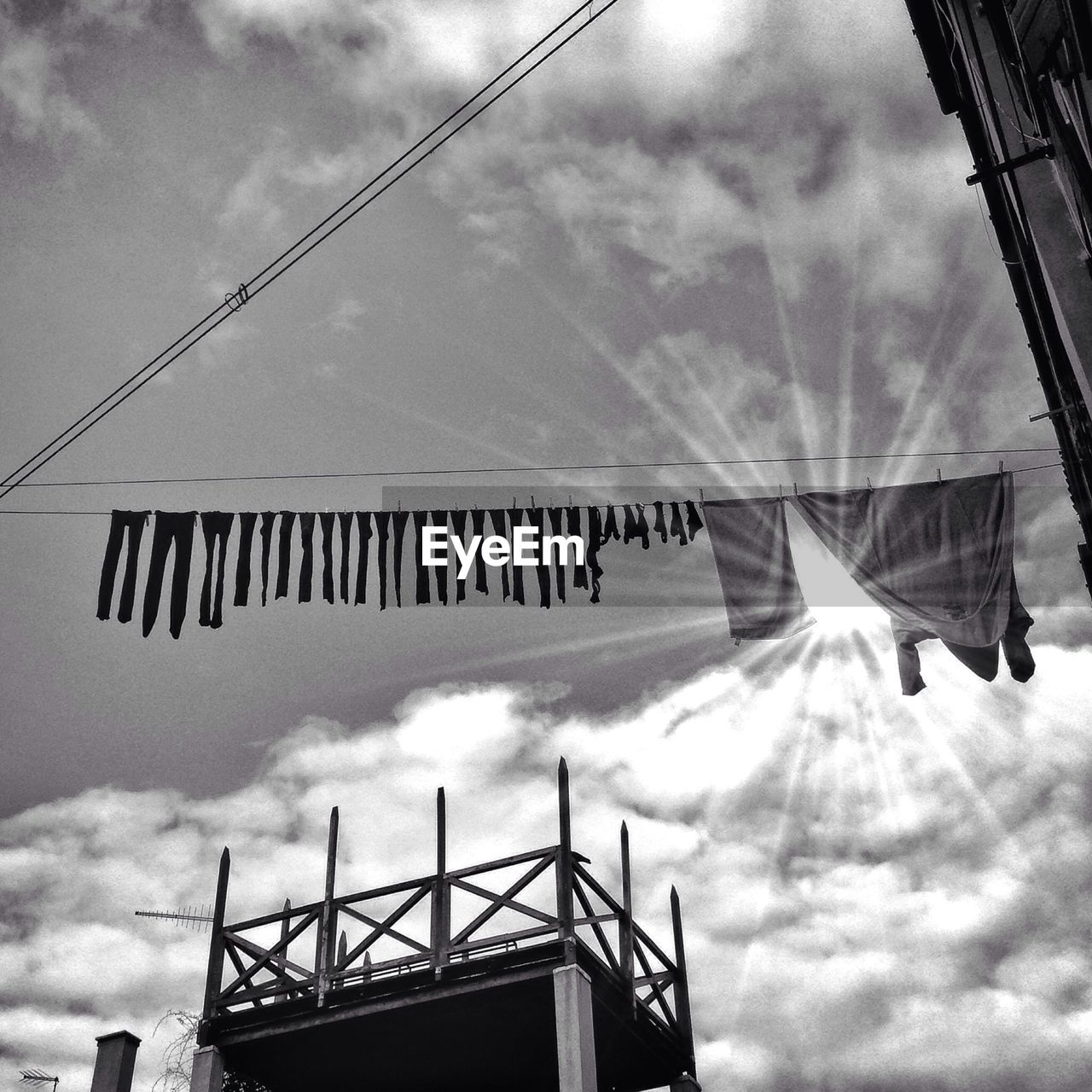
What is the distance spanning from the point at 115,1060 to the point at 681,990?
6.93 m

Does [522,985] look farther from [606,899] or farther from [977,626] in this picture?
[977,626]

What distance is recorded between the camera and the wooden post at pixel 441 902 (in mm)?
11119

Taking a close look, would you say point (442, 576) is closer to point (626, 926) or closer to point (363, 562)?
point (363, 562)

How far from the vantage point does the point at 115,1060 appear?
46.4 feet

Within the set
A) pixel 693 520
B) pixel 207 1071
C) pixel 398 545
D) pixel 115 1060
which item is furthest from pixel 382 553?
pixel 115 1060

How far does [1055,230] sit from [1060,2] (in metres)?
1.49

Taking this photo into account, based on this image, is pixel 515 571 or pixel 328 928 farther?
pixel 328 928

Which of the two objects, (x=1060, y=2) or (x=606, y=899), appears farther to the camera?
(x=606, y=899)

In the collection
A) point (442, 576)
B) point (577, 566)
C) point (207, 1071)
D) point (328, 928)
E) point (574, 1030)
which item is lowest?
point (574, 1030)

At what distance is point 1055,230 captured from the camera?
23.5ft

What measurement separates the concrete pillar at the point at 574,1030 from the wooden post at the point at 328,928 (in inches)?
93.5

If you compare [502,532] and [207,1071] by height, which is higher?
[502,532]

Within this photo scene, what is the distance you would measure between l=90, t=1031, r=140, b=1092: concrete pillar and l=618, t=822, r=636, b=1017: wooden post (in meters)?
6.59

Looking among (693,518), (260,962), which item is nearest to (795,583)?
(693,518)
